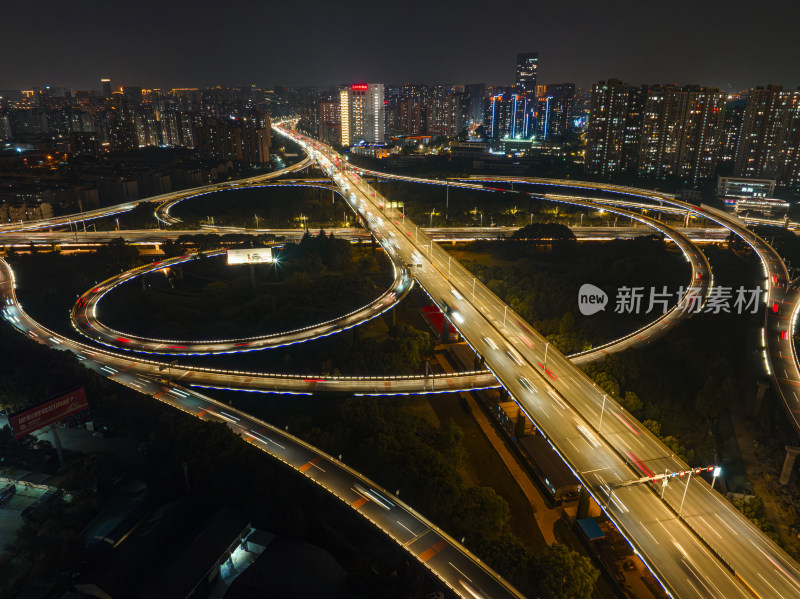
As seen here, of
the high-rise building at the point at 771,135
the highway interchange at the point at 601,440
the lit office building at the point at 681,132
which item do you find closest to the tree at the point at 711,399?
the highway interchange at the point at 601,440

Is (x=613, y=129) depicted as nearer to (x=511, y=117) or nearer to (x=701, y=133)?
(x=701, y=133)

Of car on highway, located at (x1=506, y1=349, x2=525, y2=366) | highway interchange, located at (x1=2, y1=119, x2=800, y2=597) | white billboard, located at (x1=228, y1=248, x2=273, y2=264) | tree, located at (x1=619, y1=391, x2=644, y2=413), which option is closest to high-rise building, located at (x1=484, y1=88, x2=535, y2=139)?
white billboard, located at (x1=228, y1=248, x2=273, y2=264)

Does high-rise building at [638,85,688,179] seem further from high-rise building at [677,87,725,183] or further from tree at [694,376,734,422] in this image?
tree at [694,376,734,422]

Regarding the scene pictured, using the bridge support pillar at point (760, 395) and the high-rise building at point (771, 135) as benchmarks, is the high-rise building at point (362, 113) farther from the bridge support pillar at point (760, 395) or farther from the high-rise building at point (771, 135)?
the bridge support pillar at point (760, 395)

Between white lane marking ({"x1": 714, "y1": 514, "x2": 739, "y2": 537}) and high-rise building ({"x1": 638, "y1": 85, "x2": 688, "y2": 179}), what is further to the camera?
high-rise building ({"x1": 638, "y1": 85, "x2": 688, "y2": 179})

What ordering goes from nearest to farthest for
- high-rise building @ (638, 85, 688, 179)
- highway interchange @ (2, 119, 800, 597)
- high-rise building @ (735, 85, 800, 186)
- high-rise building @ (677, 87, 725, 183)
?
highway interchange @ (2, 119, 800, 597) → high-rise building @ (735, 85, 800, 186) → high-rise building @ (677, 87, 725, 183) → high-rise building @ (638, 85, 688, 179)

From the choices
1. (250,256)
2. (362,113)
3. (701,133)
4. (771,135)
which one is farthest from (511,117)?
(250,256)
